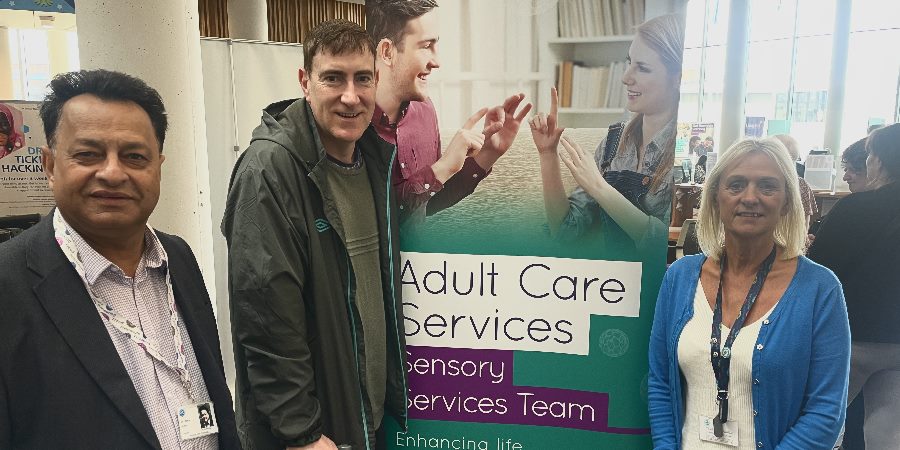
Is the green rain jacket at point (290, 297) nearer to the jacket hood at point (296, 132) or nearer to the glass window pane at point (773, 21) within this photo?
the jacket hood at point (296, 132)

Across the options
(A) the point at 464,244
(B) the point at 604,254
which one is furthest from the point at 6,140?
(B) the point at 604,254

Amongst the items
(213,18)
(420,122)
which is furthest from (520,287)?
(213,18)

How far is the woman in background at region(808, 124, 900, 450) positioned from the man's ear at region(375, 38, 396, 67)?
2011 mm

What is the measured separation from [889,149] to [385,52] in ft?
7.11

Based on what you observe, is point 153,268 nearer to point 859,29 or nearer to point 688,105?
point 859,29

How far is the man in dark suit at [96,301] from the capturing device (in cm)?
111

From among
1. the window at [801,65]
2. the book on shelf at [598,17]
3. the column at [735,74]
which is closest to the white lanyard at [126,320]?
the book on shelf at [598,17]

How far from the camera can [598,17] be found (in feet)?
6.62

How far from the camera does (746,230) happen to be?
5.71ft

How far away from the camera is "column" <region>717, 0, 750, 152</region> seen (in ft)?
31.2

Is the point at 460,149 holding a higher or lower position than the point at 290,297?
higher

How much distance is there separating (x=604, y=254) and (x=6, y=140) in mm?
3042

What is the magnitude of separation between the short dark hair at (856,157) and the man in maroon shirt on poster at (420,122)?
1811 millimetres

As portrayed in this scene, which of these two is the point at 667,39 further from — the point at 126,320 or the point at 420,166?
the point at 126,320
